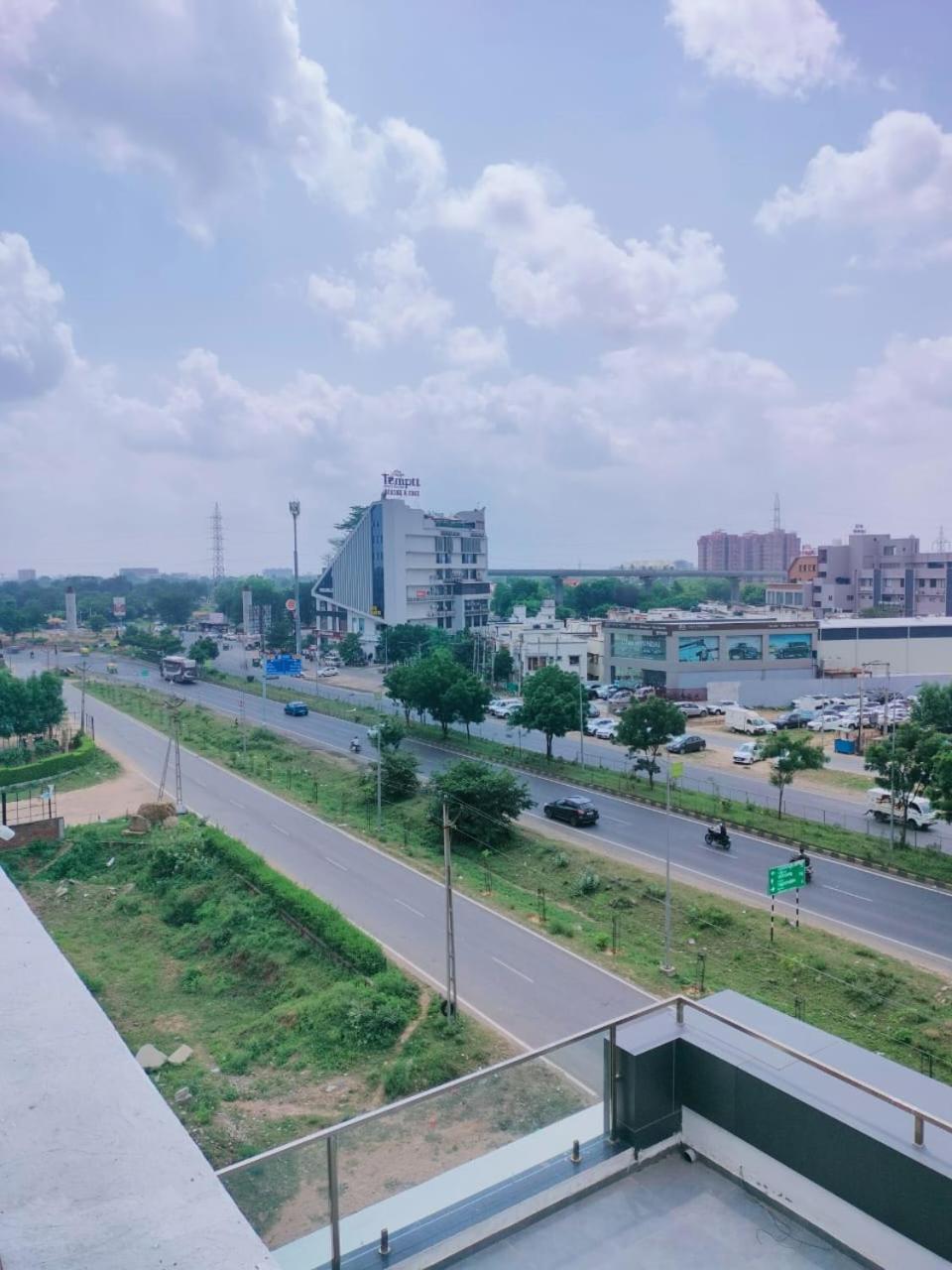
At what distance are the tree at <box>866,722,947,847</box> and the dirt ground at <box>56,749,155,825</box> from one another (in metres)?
17.3

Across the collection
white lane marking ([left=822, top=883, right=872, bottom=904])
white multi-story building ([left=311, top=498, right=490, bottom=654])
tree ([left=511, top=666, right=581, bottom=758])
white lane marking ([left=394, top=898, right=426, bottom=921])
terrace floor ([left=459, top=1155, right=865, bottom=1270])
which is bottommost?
white lane marking ([left=822, top=883, right=872, bottom=904])

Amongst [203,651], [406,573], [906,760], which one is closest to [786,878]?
[906,760]

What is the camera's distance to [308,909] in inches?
539

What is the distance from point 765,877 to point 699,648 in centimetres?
2314

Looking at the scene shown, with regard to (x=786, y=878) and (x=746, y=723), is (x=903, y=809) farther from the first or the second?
(x=746, y=723)

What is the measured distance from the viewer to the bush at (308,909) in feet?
39.6

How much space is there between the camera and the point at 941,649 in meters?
42.7

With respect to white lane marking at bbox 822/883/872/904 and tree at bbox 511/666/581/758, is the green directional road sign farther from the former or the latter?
tree at bbox 511/666/581/758

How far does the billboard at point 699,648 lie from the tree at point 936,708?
32.8 ft

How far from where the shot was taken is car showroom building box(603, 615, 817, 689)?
3816 cm

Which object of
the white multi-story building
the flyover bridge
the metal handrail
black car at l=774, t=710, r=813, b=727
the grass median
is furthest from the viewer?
the flyover bridge

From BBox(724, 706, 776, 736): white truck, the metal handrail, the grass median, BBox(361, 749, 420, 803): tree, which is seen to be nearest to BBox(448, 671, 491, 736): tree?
BBox(361, 749, 420, 803): tree

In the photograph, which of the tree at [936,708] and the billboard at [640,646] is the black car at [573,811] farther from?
the billboard at [640,646]

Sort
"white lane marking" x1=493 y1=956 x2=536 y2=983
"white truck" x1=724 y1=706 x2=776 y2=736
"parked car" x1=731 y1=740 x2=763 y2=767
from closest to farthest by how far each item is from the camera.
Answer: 1. "white lane marking" x1=493 y1=956 x2=536 y2=983
2. "parked car" x1=731 y1=740 x2=763 y2=767
3. "white truck" x1=724 y1=706 x2=776 y2=736
